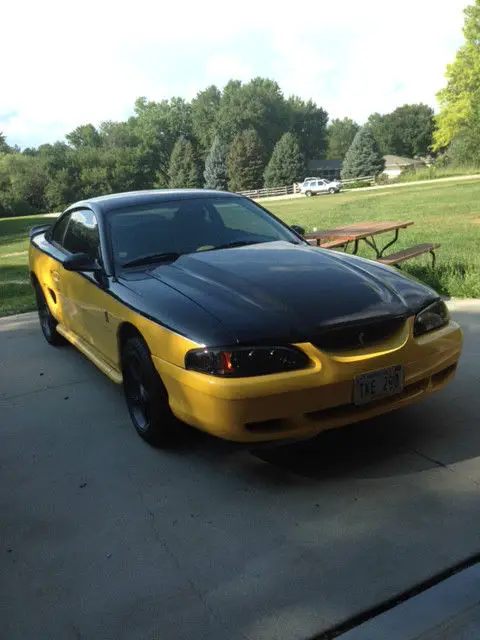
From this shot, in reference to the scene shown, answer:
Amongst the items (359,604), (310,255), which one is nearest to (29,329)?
(310,255)

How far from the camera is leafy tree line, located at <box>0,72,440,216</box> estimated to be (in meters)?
80.8

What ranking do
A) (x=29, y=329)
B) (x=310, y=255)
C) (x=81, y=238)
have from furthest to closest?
1. (x=29, y=329)
2. (x=81, y=238)
3. (x=310, y=255)

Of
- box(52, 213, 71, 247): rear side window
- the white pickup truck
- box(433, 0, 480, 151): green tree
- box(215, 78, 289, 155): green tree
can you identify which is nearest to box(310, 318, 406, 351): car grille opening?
box(52, 213, 71, 247): rear side window

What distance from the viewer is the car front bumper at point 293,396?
2812 millimetres

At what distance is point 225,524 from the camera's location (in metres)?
2.74

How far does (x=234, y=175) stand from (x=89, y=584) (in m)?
84.5

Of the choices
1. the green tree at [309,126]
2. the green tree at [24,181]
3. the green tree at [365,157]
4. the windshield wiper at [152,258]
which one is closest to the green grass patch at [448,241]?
the windshield wiper at [152,258]

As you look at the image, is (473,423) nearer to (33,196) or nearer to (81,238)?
(81,238)

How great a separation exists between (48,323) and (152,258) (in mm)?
2258

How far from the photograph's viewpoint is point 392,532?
2.57 meters

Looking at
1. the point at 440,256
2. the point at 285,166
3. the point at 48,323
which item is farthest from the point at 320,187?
the point at 48,323

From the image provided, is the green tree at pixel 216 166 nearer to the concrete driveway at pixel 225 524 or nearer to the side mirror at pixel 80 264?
the side mirror at pixel 80 264

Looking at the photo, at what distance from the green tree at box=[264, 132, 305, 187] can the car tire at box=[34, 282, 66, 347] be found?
78.2 metres

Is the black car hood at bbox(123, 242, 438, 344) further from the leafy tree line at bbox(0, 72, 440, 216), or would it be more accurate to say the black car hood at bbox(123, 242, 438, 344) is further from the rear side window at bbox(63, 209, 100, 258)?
the leafy tree line at bbox(0, 72, 440, 216)
